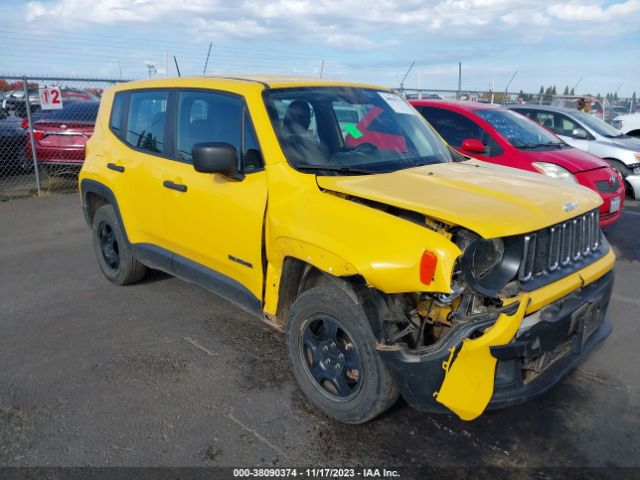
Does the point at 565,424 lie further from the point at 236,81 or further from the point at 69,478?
the point at 236,81

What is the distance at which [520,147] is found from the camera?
24.8 ft

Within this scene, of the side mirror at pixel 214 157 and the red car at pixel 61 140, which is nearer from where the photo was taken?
→ the side mirror at pixel 214 157

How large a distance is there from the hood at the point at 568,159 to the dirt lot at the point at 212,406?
8.74 feet

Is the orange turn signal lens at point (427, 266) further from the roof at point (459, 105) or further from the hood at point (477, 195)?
the roof at point (459, 105)

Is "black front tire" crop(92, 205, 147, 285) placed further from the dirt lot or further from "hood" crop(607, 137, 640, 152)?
"hood" crop(607, 137, 640, 152)

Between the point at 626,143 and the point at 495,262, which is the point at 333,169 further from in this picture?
the point at 626,143

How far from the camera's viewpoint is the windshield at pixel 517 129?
7.71 meters

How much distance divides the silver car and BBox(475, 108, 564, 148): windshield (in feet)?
8.53

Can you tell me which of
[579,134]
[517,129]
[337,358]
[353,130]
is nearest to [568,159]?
[517,129]

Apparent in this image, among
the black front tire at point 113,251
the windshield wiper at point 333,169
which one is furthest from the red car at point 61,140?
the windshield wiper at point 333,169

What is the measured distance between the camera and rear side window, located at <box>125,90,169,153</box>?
14.2 ft

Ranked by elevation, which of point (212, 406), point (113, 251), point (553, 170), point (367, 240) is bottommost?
point (212, 406)

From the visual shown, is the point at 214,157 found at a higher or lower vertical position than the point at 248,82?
lower

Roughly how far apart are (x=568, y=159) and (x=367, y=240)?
18.3 feet
